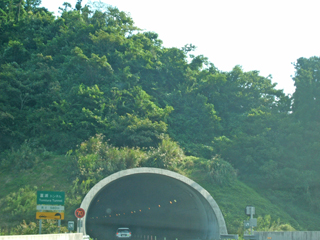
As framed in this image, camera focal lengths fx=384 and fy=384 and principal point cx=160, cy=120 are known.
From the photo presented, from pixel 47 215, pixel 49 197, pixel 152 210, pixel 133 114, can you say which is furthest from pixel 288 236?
pixel 133 114

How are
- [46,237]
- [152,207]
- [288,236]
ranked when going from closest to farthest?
[46,237], [288,236], [152,207]

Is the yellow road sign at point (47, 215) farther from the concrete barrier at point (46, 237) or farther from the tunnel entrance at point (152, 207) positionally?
the tunnel entrance at point (152, 207)

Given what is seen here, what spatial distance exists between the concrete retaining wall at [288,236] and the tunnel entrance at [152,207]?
7787 mm

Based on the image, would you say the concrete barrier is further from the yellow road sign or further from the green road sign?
the green road sign

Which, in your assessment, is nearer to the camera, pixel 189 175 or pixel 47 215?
pixel 47 215

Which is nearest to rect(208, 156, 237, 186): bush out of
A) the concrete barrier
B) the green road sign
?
the green road sign

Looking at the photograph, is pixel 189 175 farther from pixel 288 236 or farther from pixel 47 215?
pixel 47 215

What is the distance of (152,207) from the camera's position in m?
36.8

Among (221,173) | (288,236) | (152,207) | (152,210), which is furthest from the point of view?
(152,210)

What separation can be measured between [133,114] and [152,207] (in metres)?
10.6

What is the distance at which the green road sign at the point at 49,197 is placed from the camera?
1912cm

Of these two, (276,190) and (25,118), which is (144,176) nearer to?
(276,190)

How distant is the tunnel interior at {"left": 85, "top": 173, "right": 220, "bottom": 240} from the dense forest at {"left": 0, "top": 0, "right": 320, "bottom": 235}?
2.14 m

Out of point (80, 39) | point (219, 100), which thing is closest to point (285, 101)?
point (219, 100)
